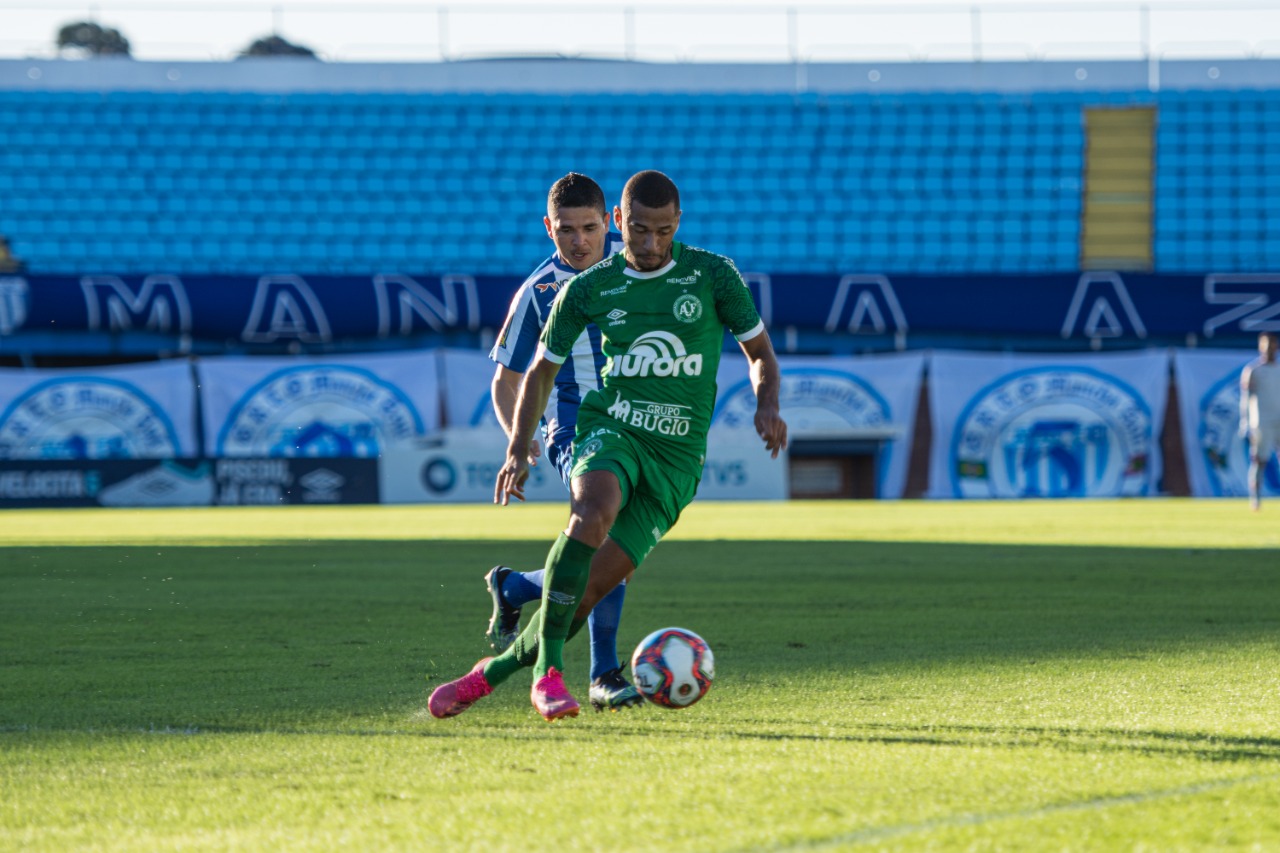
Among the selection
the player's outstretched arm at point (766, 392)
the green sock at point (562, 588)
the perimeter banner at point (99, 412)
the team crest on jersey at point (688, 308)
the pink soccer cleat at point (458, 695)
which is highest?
the team crest on jersey at point (688, 308)

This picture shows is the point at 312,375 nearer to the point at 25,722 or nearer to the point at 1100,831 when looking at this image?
the point at 25,722

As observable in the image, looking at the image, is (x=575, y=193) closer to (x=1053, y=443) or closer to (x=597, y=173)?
(x=1053, y=443)

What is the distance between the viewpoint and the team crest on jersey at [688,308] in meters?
4.91

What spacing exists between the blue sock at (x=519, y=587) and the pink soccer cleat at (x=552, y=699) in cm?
112

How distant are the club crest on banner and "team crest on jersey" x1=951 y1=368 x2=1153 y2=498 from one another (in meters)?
8.93

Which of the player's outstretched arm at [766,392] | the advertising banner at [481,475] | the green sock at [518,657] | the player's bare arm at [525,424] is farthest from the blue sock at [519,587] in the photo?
the advertising banner at [481,475]

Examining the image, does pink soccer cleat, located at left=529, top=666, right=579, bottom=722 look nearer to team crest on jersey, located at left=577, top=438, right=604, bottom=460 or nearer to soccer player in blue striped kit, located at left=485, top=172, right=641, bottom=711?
team crest on jersey, located at left=577, top=438, right=604, bottom=460

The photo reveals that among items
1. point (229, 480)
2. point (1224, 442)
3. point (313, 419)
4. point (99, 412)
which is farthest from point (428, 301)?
point (1224, 442)

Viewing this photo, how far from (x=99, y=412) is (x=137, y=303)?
1864 millimetres

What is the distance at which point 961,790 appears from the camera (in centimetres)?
344

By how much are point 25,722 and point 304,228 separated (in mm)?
25860

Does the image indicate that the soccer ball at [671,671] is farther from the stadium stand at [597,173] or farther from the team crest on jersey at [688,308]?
the stadium stand at [597,173]

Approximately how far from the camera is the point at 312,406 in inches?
1003

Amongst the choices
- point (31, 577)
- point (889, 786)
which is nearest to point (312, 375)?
point (31, 577)
